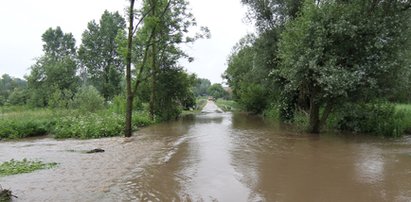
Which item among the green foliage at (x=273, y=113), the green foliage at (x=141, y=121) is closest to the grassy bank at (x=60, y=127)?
the green foliage at (x=141, y=121)

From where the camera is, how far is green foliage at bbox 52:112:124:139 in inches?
727

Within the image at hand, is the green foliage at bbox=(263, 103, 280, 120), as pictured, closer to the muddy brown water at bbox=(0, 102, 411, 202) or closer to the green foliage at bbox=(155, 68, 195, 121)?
the green foliage at bbox=(155, 68, 195, 121)

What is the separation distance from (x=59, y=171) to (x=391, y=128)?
1531 cm

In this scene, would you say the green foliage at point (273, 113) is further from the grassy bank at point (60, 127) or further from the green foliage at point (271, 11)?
the grassy bank at point (60, 127)

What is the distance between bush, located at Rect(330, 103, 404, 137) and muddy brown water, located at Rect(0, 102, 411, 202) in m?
1.99

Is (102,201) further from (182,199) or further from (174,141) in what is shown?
(174,141)

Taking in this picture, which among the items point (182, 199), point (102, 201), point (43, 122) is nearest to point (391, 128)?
point (182, 199)

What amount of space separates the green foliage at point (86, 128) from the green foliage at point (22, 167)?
7.35m

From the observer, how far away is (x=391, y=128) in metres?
17.1

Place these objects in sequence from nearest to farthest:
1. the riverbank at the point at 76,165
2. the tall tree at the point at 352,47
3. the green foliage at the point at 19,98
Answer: the riverbank at the point at 76,165, the tall tree at the point at 352,47, the green foliage at the point at 19,98

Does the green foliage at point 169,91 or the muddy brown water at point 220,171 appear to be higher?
the green foliage at point 169,91

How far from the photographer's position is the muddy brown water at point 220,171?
755 centimetres

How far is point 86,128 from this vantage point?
18.8m

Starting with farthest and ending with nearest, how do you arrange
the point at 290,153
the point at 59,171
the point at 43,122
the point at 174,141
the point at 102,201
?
the point at 43,122 → the point at 174,141 → the point at 290,153 → the point at 59,171 → the point at 102,201
